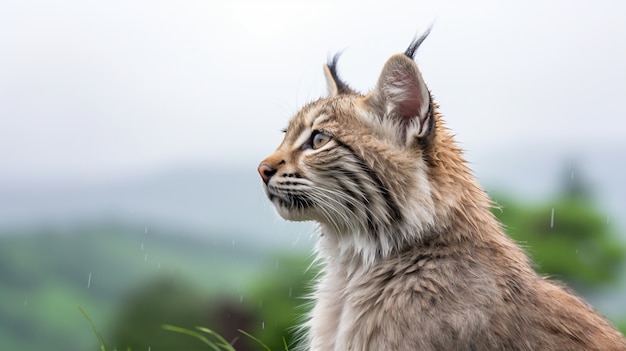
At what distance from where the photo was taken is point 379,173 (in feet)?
18.4

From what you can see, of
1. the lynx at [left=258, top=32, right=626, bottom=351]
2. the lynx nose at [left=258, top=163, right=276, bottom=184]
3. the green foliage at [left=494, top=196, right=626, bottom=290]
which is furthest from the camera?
the green foliage at [left=494, top=196, right=626, bottom=290]

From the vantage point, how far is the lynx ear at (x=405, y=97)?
5.59 metres

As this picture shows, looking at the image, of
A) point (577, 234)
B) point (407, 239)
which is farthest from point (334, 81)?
point (577, 234)

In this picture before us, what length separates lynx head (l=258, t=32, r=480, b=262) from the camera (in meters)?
5.62

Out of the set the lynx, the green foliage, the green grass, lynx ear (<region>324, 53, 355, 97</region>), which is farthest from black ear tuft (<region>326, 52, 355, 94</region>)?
the green foliage

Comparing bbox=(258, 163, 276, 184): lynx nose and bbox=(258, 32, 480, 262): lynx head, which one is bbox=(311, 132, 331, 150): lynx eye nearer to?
bbox=(258, 32, 480, 262): lynx head

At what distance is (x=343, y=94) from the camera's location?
21.2 feet

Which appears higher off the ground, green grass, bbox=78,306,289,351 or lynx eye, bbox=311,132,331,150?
lynx eye, bbox=311,132,331,150

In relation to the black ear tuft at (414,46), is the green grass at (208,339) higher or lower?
lower

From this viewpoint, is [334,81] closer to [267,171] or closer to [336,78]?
[336,78]

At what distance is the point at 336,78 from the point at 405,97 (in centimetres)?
128

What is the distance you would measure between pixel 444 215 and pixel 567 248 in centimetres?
2083

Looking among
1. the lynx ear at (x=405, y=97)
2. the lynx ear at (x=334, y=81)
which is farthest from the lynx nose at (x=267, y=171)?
the lynx ear at (x=334, y=81)

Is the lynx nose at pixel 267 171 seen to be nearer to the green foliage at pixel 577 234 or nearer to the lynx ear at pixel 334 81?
the lynx ear at pixel 334 81
